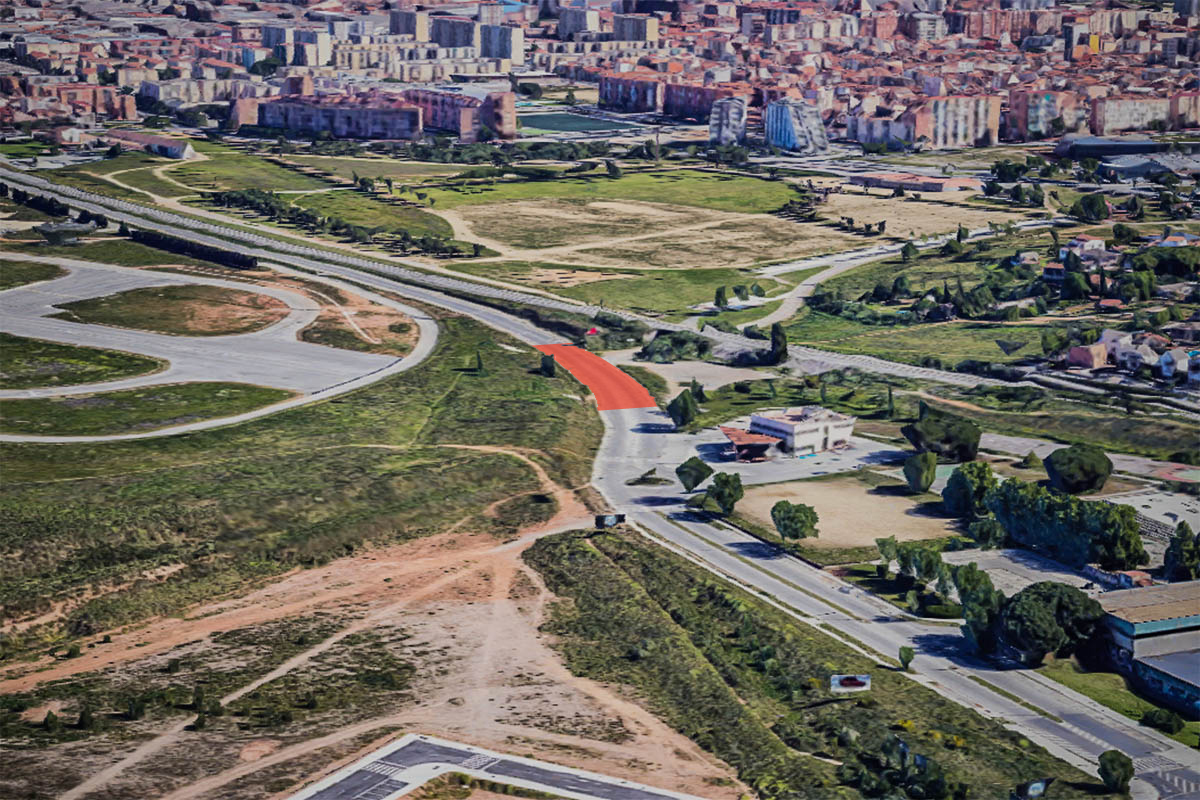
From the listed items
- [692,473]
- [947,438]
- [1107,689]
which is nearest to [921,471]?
[947,438]

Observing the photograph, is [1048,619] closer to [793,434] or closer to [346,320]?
[793,434]

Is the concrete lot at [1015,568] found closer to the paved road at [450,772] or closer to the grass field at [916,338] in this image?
the paved road at [450,772]

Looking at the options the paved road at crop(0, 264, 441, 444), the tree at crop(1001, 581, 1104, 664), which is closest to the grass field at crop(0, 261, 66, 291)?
the paved road at crop(0, 264, 441, 444)

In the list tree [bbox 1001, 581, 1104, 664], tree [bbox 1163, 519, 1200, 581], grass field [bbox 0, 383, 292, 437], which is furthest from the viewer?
grass field [bbox 0, 383, 292, 437]

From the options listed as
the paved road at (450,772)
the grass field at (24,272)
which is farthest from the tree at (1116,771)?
the grass field at (24,272)

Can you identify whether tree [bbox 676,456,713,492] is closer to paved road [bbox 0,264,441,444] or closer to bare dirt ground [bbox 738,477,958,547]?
bare dirt ground [bbox 738,477,958,547]

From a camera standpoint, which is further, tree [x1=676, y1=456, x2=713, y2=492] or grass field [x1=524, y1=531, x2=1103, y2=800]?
tree [x1=676, y1=456, x2=713, y2=492]

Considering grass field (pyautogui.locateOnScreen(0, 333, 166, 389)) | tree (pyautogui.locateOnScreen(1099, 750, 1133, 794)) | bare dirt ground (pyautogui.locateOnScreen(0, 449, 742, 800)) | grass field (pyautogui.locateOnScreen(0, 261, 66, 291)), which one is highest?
grass field (pyautogui.locateOnScreen(0, 261, 66, 291))
